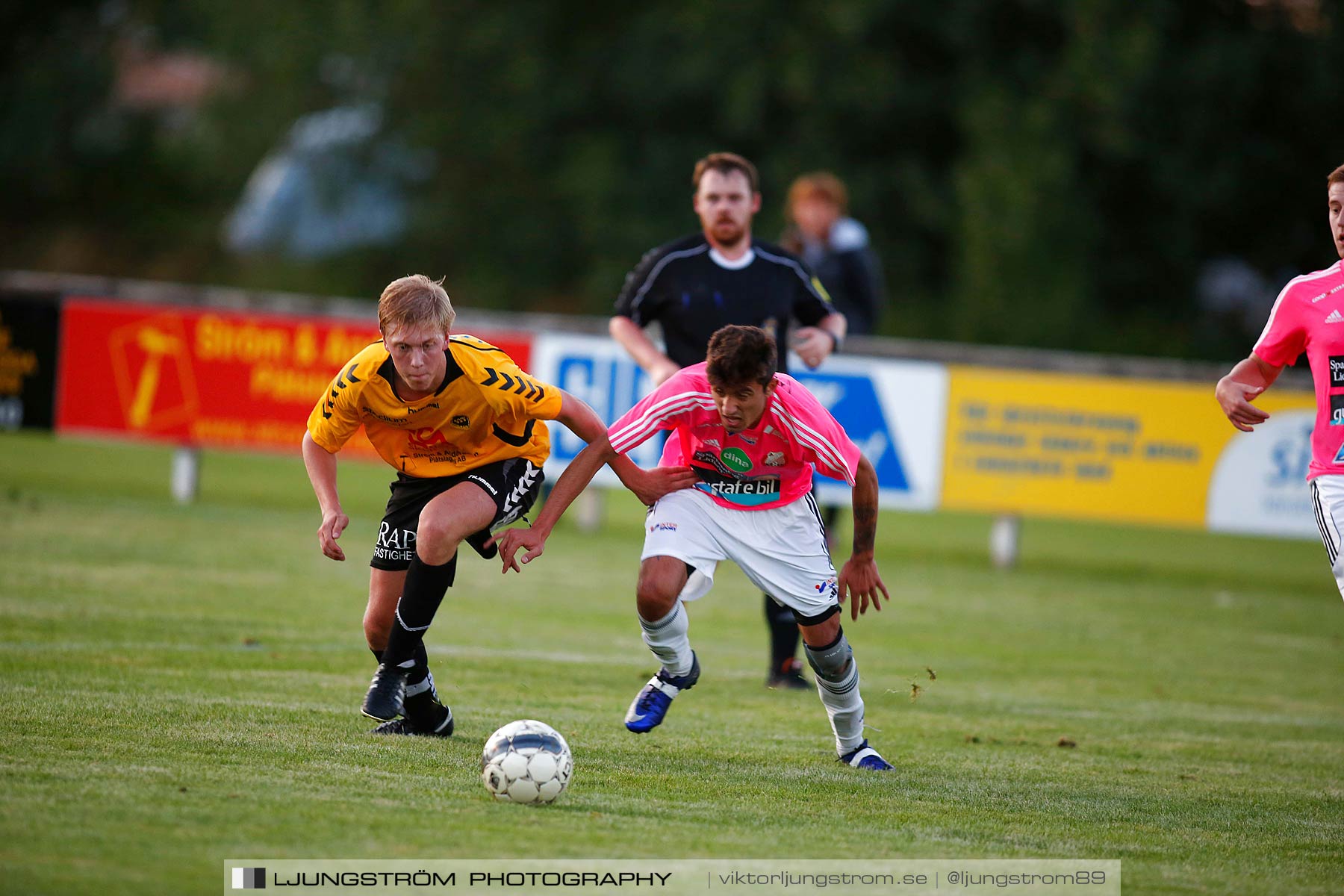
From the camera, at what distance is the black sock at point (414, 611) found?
5.38 m

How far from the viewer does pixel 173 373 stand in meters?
13.3

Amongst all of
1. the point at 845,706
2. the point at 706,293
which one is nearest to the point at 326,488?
the point at 845,706

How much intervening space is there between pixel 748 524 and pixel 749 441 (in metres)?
0.31

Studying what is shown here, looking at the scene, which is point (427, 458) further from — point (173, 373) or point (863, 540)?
point (173, 373)

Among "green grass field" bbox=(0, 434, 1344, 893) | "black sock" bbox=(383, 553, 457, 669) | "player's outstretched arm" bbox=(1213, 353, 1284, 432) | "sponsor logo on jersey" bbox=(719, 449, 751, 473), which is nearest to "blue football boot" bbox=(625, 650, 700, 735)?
"green grass field" bbox=(0, 434, 1344, 893)

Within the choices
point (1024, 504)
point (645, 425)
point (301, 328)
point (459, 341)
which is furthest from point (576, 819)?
point (301, 328)

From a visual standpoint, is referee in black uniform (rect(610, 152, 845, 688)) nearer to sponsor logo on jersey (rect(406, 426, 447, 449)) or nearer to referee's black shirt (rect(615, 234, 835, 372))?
referee's black shirt (rect(615, 234, 835, 372))

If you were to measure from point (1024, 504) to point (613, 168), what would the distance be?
1565cm

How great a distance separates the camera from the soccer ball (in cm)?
457

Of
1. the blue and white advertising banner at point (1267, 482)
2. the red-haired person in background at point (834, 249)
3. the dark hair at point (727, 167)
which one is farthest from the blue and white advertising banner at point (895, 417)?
the dark hair at point (727, 167)

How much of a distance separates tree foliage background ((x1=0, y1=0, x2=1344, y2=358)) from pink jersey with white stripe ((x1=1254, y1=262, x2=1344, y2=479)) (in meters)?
18.6

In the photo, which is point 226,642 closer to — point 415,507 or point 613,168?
point 415,507

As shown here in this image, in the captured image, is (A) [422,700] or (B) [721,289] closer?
(A) [422,700]

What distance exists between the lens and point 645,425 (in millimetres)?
5367
